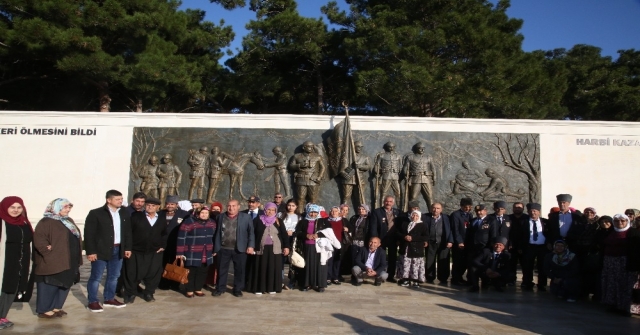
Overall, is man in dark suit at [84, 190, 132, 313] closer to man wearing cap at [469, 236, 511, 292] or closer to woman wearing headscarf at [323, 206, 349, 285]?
woman wearing headscarf at [323, 206, 349, 285]

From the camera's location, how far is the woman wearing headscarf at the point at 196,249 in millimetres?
7359

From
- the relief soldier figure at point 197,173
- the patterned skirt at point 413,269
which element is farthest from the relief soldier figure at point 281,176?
the patterned skirt at point 413,269

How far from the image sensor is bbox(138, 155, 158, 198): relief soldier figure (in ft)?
40.2

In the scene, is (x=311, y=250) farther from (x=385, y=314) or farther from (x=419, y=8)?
(x=419, y=8)

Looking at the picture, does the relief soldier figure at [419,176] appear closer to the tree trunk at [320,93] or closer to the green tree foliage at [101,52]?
the green tree foliage at [101,52]

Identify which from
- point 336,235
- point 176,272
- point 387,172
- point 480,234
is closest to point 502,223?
point 480,234

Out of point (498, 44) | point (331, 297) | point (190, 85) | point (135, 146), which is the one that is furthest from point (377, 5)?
point (331, 297)

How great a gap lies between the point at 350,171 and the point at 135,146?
514cm

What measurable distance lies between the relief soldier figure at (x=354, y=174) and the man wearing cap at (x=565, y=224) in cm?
442

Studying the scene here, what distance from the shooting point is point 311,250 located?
320 inches

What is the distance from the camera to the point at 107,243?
20.7 ft

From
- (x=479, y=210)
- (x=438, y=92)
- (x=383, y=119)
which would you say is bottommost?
(x=479, y=210)

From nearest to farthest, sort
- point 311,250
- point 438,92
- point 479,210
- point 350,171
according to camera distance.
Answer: point 311,250, point 479,210, point 350,171, point 438,92

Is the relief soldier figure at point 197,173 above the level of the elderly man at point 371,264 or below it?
above
